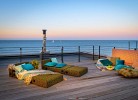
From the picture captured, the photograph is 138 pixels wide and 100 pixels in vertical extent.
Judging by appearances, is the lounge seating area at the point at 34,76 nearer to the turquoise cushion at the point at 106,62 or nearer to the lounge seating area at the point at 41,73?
the lounge seating area at the point at 41,73

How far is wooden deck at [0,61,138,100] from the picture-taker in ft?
12.3

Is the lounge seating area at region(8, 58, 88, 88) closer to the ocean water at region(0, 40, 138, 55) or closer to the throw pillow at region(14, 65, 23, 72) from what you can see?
the throw pillow at region(14, 65, 23, 72)

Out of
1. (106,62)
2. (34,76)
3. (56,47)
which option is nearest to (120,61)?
(106,62)

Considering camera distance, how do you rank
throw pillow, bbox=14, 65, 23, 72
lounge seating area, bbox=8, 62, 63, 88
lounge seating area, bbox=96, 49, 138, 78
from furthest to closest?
lounge seating area, bbox=96, 49, 138, 78 → throw pillow, bbox=14, 65, 23, 72 → lounge seating area, bbox=8, 62, 63, 88

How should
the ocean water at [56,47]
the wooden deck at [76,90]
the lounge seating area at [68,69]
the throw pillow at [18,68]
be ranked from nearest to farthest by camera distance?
the wooden deck at [76,90] → the throw pillow at [18,68] → the lounge seating area at [68,69] → the ocean water at [56,47]

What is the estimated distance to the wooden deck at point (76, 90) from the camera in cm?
376

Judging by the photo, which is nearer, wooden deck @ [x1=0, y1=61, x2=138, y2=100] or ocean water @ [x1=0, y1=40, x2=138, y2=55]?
wooden deck @ [x1=0, y1=61, x2=138, y2=100]

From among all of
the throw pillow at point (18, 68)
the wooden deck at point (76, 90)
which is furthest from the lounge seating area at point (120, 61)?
the throw pillow at point (18, 68)

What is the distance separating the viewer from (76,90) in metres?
4.24

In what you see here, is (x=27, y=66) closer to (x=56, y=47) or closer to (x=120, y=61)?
(x=120, y=61)

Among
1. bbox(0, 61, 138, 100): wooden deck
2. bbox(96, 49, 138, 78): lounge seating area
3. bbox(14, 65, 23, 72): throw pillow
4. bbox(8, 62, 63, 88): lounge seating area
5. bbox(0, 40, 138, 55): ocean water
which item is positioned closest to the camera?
bbox(0, 61, 138, 100): wooden deck

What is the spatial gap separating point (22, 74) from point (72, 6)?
8.63 metres

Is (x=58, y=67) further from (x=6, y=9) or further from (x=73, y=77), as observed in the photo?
(x=6, y=9)

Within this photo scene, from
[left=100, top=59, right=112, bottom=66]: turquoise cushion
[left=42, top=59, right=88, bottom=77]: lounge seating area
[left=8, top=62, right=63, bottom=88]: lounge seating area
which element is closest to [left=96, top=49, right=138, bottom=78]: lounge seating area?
[left=100, top=59, right=112, bottom=66]: turquoise cushion
